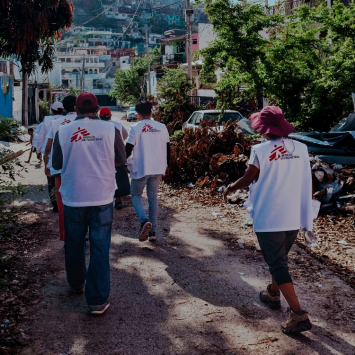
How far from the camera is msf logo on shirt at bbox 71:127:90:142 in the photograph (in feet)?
13.8

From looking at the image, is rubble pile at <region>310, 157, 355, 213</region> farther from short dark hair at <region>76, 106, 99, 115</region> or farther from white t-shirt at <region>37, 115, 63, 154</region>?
short dark hair at <region>76, 106, 99, 115</region>

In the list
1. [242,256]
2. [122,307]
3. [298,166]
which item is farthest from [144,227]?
[298,166]

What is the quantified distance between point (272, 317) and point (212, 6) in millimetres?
9110

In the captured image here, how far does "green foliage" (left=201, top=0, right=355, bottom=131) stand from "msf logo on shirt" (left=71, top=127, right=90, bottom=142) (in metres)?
7.40

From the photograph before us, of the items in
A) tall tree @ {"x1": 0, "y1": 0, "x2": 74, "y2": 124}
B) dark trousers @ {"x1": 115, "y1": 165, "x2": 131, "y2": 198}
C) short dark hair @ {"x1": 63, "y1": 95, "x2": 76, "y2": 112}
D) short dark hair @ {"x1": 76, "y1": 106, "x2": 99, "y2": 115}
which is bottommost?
dark trousers @ {"x1": 115, "y1": 165, "x2": 131, "y2": 198}

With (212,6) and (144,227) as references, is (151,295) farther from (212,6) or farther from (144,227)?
(212,6)

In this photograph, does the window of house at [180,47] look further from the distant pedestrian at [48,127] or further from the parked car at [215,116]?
the distant pedestrian at [48,127]

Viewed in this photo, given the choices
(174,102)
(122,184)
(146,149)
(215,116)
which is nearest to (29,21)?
(215,116)

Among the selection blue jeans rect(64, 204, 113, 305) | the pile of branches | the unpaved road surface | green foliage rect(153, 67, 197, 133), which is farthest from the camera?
green foliage rect(153, 67, 197, 133)

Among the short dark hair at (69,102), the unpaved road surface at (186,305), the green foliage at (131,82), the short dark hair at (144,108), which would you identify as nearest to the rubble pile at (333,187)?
the unpaved road surface at (186,305)

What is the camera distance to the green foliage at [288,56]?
35.6ft

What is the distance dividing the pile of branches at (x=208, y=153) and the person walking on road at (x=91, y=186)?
5865mm

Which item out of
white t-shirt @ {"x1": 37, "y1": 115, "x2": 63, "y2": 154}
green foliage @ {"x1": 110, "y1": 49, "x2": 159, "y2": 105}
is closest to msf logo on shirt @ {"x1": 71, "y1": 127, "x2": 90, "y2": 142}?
white t-shirt @ {"x1": 37, "y1": 115, "x2": 63, "y2": 154}

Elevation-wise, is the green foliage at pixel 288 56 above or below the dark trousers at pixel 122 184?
above
